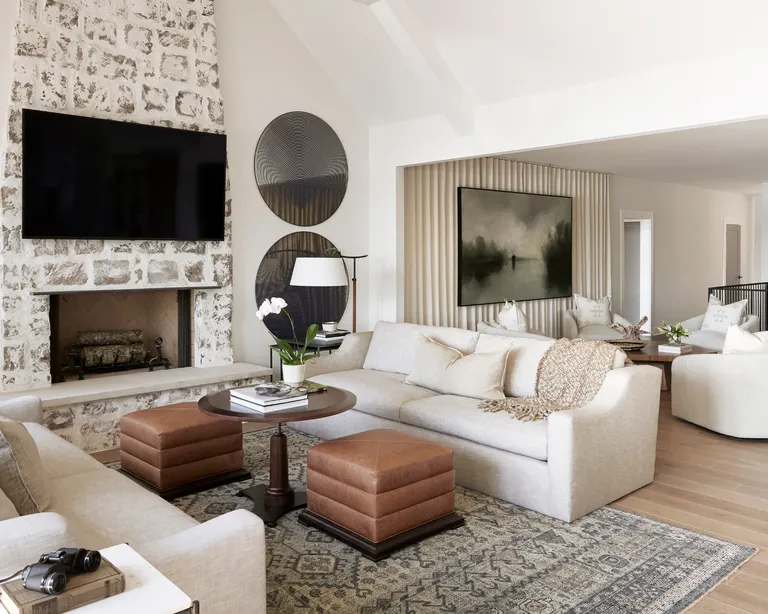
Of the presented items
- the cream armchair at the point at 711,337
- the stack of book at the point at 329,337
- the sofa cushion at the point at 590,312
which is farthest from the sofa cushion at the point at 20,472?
the sofa cushion at the point at 590,312

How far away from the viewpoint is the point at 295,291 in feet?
19.3

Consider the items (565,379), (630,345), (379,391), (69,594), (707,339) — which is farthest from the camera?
(707,339)

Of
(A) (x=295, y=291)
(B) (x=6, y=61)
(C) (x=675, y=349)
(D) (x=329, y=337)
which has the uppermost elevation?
(B) (x=6, y=61)

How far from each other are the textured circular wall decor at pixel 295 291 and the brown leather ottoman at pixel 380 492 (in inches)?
102

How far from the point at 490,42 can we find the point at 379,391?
2.61 metres

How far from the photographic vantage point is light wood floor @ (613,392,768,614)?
2.59 metres

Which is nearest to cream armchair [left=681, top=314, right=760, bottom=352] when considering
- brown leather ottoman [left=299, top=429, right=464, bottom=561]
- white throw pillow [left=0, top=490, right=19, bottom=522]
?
brown leather ottoman [left=299, top=429, right=464, bottom=561]

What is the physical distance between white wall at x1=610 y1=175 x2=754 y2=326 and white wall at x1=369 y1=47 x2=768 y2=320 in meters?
4.41

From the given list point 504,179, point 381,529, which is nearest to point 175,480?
point 381,529

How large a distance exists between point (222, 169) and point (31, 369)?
1977mm

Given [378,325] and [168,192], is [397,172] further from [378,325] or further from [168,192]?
[168,192]

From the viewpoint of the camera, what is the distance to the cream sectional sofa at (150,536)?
163 cm

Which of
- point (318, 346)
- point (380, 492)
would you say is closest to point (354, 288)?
point (318, 346)

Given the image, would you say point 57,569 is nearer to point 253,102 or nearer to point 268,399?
point 268,399
